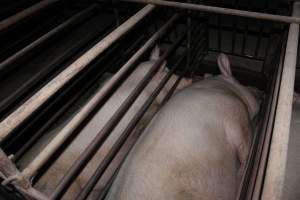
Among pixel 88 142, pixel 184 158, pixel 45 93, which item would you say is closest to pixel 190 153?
pixel 184 158

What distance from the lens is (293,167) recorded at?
5.50 feet

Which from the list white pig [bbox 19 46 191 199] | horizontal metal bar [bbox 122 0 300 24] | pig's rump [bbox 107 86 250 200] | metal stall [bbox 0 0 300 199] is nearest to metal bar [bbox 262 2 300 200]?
metal stall [bbox 0 0 300 199]

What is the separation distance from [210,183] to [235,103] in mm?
742

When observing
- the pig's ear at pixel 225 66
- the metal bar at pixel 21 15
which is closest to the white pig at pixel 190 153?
the pig's ear at pixel 225 66

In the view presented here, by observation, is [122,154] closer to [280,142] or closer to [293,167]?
[293,167]

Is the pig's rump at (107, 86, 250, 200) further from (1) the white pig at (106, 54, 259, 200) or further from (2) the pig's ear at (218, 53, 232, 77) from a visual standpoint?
(2) the pig's ear at (218, 53, 232, 77)

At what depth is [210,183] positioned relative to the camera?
5.24ft

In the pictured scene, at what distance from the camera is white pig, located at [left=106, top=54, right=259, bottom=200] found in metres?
1.52

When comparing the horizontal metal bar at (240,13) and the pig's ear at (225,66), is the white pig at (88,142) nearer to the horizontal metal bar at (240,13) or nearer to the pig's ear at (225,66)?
the pig's ear at (225,66)

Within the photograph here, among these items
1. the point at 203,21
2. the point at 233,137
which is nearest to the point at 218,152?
the point at 233,137

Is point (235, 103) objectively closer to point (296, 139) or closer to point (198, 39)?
point (296, 139)

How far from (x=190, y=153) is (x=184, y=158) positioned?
0.16 feet

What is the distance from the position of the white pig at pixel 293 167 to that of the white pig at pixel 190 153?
29cm

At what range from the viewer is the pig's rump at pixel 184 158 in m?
1.52
